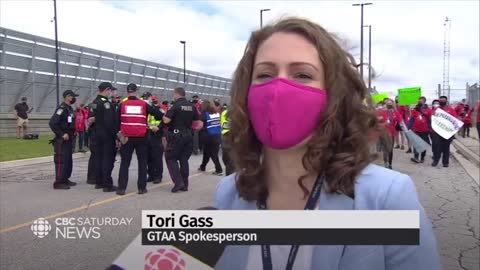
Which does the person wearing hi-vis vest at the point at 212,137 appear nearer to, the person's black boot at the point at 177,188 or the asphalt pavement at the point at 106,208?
the asphalt pavement at the point at 106,208

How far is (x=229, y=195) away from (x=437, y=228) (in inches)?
193

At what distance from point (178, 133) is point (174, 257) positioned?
751cm

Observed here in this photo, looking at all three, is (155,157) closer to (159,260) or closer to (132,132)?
(132,132)

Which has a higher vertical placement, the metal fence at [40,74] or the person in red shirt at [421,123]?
the metal fence at [40,74]

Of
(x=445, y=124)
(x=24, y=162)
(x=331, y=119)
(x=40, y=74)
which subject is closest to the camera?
(x=331, y=119)

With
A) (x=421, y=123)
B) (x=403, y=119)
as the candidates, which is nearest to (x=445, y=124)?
(x=421, y=123)

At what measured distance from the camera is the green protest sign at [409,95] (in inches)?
649

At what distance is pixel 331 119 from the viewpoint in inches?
55.8

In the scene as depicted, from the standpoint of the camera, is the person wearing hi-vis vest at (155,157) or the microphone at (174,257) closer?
the microphone at (174,257)

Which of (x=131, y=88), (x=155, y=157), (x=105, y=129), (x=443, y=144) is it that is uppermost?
(x=131, y=88)

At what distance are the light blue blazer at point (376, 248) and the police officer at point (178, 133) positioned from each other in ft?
24.2

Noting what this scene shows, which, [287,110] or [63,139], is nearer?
[287,110]

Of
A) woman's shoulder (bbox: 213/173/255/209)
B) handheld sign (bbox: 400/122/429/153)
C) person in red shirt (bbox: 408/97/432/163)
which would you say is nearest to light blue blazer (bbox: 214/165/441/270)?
woman's shoulder (bbox: 213/173/255/209)
